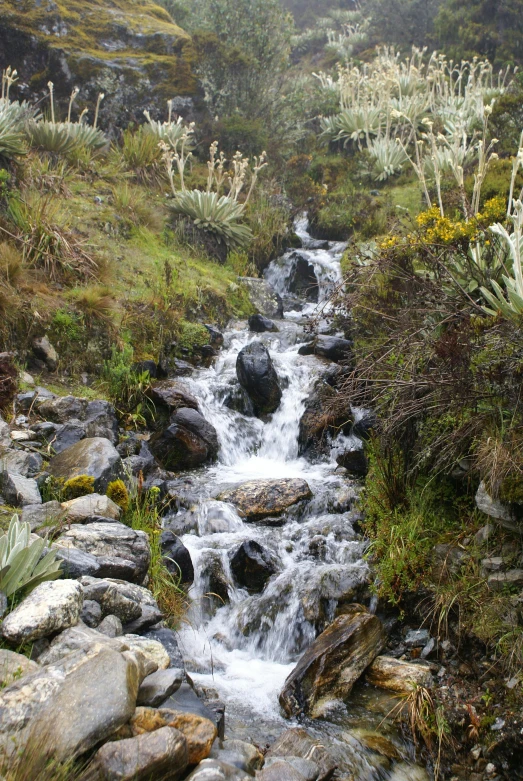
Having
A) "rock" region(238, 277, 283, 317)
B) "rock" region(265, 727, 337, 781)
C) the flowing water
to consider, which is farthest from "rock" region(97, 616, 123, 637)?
"rock" region(238, 277, 283, 317)

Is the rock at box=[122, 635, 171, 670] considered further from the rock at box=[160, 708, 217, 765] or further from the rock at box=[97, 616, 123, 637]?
the rock at box=[160, 708, 217, 765]

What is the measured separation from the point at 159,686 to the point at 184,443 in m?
4.15

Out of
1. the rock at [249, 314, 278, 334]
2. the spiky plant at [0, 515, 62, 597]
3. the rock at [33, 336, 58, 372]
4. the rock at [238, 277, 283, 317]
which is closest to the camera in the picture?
the spiky plant at [0, 515, 62, 597]

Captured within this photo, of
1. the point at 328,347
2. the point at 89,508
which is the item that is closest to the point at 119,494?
the point at 89,508

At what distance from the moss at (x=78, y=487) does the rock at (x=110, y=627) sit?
1.64 m

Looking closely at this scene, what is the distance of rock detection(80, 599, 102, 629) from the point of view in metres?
3.23

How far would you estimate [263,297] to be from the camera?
10820 mm

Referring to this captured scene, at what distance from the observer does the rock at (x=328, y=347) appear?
8586 millimetres

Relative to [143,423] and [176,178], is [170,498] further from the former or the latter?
[176,178]

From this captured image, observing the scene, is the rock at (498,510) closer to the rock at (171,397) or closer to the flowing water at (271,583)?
the flowing water at (271,583)

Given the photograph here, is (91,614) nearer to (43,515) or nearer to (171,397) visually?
(43,515)

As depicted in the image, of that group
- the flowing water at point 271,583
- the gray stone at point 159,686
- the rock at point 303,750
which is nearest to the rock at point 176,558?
the flowing water at point 271,583

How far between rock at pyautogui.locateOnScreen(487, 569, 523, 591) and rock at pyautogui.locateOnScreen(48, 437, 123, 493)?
10.5 ft

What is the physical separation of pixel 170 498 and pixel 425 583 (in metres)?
2.71
